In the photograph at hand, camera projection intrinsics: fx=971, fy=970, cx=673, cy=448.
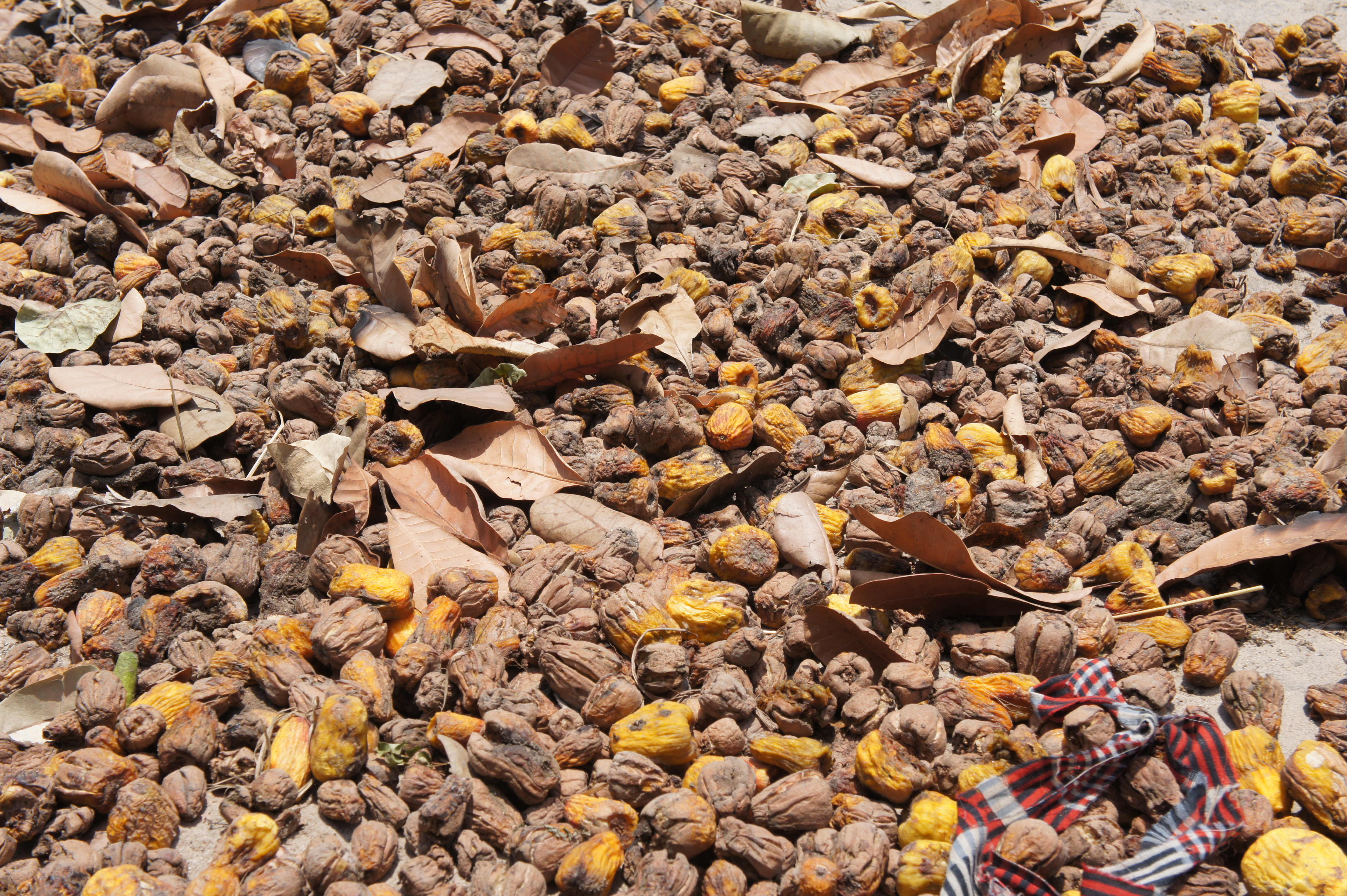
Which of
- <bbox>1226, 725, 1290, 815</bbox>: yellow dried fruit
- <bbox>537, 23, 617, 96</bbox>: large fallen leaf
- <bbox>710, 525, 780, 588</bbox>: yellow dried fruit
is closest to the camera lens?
<bbox>1226, 725, 1290, 815</bbox>: yellow dried fruit

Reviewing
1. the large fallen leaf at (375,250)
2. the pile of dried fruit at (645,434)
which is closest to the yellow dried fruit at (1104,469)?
the pile of dried fruit at (645,434)

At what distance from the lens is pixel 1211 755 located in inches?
75.2

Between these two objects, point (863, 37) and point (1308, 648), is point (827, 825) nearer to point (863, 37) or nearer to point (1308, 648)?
Answer: point (1308, 648)

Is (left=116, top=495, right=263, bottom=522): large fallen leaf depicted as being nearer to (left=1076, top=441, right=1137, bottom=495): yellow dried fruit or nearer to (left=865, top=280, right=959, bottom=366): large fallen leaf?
(left=865, top=280, right=959, bottom=366): large fallen leaf

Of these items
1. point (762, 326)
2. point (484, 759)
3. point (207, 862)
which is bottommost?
point (207, 862)

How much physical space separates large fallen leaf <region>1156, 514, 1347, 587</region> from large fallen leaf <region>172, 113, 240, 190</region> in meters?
3.31

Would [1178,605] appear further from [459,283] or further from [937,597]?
[459,283]

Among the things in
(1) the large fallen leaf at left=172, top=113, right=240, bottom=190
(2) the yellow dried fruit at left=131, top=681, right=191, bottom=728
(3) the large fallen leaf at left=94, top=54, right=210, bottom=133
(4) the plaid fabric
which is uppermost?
(3) the large fallen leaf at left=94, top=54, right=210, bottom=133

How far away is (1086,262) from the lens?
10.4ft

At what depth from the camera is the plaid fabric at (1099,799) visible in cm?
176

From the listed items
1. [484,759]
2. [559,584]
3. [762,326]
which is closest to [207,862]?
[484,759]

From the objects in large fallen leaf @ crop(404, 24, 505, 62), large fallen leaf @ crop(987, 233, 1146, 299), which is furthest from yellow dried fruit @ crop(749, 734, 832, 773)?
large fallen leaf @ crop(404, 24, 505, 62)

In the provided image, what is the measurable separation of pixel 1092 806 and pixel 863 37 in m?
3.40

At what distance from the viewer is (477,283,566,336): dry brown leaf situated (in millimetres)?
2877
